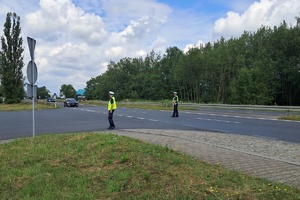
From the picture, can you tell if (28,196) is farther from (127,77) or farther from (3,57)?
(127,77)

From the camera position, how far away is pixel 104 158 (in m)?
6.22

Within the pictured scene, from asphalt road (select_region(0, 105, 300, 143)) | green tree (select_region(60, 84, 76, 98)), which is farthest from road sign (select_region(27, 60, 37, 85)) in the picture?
green tree (select_region(60, 84, 76, 98))

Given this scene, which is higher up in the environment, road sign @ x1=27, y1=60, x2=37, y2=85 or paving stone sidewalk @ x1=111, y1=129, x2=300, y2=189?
road sign @ x1=27, y1=60, x2=37, y2=85

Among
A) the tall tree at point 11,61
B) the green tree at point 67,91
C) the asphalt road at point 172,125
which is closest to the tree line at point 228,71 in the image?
the tall tree at point 11,61

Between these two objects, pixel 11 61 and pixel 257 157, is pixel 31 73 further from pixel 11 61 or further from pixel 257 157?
pixel 11 61

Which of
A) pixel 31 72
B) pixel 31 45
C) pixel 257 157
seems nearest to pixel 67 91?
pixel 31 72

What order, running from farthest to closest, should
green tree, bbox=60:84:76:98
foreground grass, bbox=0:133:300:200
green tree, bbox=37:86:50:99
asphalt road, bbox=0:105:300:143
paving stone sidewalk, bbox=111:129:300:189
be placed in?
green tree, bbox=60:84:76:98, green tree, bbox=37:86:50:99, asphalt road, bbox=0:105:300:143, paving stone sidewalk, bbox=111:129:300:189, foreground grass, bbox=0:133:300:200

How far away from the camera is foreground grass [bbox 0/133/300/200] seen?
4.38 metres

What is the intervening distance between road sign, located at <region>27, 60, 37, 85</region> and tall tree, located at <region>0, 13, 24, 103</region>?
42680 millimetres

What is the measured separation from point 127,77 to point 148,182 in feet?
304

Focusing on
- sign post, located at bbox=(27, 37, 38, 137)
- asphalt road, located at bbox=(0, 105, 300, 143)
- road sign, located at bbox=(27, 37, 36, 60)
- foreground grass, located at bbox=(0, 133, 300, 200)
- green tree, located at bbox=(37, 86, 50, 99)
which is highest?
green tree, located at bbox=(37, 86, 50, 99)

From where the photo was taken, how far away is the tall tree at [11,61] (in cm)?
4909

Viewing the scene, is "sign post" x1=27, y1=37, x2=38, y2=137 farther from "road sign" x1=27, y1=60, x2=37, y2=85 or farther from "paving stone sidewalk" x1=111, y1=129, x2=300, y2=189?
"paving stone sidewalk" x1=111, y1=129, x2=300, y2=189

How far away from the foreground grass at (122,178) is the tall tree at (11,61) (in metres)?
46.7
